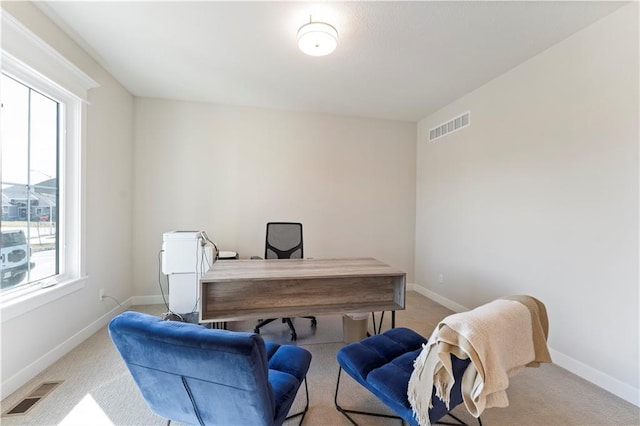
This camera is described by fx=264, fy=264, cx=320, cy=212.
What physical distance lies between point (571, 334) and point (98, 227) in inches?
172

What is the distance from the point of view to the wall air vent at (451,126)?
3.23 meters

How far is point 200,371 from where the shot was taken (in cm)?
101

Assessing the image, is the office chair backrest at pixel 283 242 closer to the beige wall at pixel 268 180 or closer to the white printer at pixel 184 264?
the white printer at pixel 184 264

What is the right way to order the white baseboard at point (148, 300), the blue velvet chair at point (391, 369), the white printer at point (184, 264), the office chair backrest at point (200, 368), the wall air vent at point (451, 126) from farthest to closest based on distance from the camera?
the white baseboard at point (148, 300) < the wall air vent at point (451, 126) < the white printer at point (184, 264) < the blue velvet chair at point (391, 369) < the office chair backrest at point (200, 368)

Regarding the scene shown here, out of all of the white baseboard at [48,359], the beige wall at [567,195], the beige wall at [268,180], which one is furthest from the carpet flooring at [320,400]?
the beige wall at [268,180]

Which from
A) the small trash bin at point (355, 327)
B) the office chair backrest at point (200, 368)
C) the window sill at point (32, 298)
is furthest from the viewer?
the small trash bin at point (355, 327)

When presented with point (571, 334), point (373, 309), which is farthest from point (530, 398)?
point (373, 309)

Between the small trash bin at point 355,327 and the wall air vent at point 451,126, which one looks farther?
the wall air vent at point 451,126

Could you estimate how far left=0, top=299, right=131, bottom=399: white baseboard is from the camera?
1.74m

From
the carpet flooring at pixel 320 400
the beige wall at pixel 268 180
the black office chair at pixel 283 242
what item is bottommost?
the carpet flooring at pixel 320 400

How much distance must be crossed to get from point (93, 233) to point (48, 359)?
1081 millimetres

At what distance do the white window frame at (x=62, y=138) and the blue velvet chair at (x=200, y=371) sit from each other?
4.57ft

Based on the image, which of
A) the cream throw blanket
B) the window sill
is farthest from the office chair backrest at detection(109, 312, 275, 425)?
the window sill

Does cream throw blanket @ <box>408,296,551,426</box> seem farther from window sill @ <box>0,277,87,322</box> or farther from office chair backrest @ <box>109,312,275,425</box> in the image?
window sill @ <box>0,277,87,322</box>
